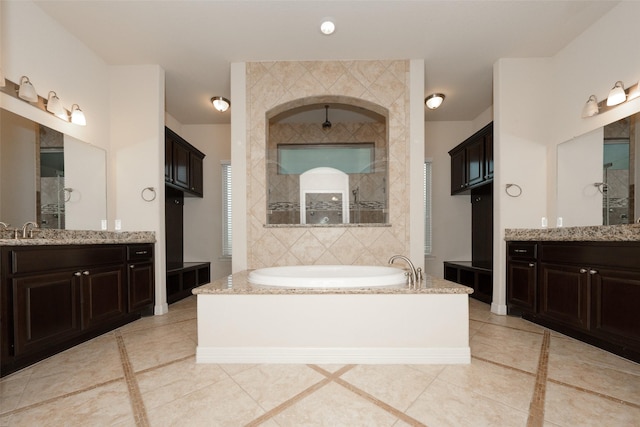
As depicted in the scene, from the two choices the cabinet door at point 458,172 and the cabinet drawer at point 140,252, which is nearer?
the cabinet drawer at point 140,252

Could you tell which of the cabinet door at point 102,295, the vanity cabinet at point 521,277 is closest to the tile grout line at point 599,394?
the vanity cabinet at point 521,277

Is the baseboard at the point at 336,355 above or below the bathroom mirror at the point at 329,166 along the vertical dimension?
below

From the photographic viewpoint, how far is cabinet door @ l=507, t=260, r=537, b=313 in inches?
104

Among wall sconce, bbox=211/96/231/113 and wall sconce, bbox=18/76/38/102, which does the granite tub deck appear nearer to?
wall sconce, bbox=18/76/38/102

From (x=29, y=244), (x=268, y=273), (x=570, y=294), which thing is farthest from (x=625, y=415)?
(x=29, y=244)

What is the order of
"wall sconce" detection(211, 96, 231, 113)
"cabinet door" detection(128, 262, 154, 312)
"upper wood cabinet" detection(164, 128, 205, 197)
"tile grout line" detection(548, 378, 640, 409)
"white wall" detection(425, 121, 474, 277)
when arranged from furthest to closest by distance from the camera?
"white wall" detection(425, 121, 474, 277), "wall sconce" detection(211, 96, 231, 113), "upper wood cabinet" detection(164, 128, 205, 197), "cabinet door" detection(128, 262, 154, 312), "tile grout line" detection(548, 378, 640, 409)

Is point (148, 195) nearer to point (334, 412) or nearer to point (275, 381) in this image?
point (275, 381)

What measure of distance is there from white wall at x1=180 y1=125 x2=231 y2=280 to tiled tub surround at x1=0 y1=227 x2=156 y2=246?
1.72 meters

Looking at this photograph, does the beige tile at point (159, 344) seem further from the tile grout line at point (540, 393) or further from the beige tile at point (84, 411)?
the tile grout line at point (540, 393)

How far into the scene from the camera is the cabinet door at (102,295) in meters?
2.20

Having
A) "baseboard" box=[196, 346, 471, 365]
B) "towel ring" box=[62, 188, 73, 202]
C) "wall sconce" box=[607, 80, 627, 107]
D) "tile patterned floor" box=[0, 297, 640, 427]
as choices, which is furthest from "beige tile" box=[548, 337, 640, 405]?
"towel ring" box=[62, 188, 73, 202]

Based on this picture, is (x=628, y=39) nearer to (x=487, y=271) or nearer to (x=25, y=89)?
(x=487, y=271)

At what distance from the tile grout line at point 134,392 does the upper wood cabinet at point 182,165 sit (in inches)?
81.3

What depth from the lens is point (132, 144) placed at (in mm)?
3086
